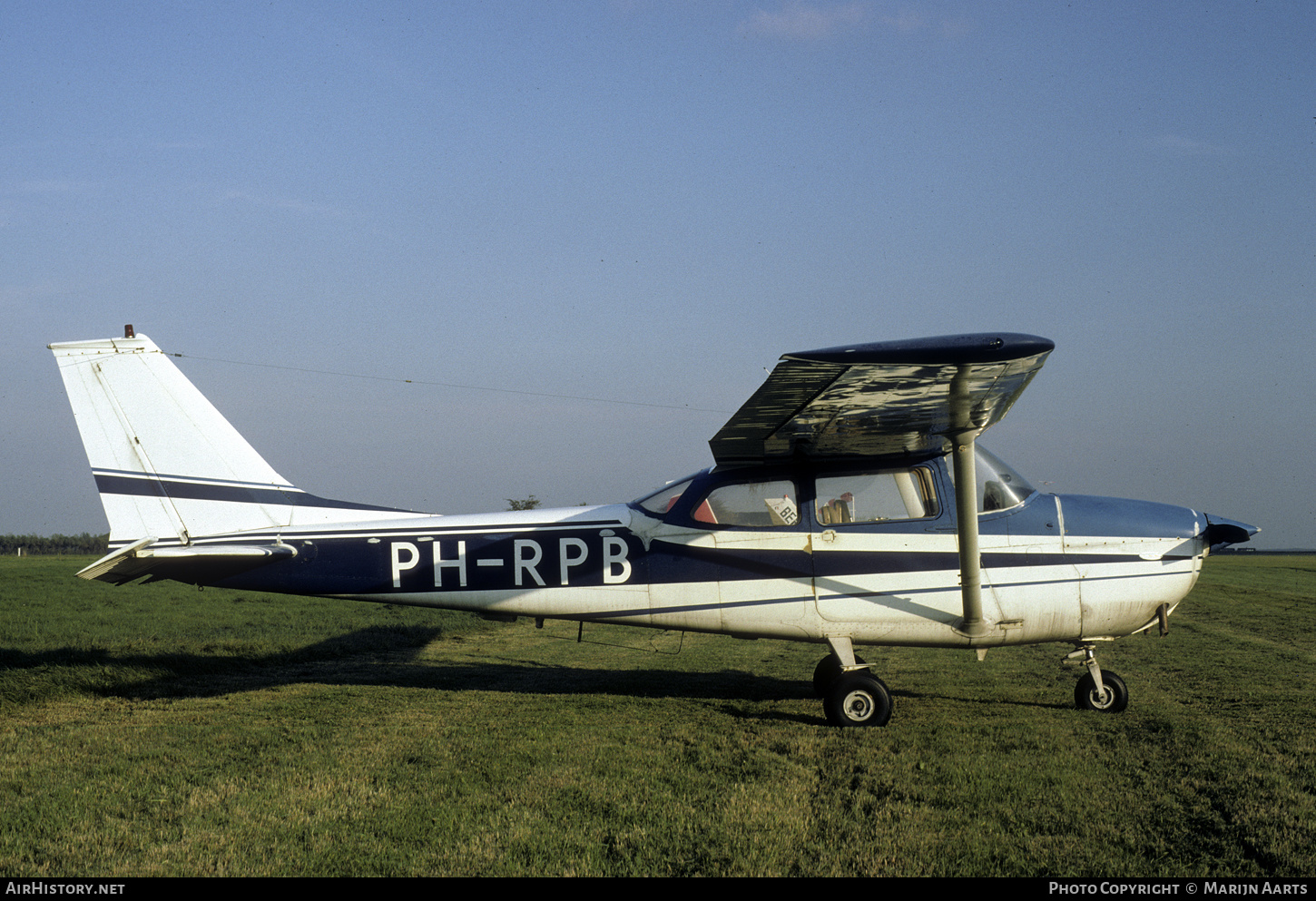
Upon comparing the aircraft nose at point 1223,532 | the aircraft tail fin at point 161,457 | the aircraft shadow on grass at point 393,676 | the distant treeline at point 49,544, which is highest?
the aircraft tail fin at point 161,457

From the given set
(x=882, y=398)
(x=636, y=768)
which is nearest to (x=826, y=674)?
Answer: (x=882, y=398)

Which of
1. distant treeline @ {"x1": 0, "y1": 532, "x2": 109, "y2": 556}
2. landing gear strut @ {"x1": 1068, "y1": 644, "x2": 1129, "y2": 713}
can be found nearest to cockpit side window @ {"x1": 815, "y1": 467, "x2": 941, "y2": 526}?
landing gear strut @ {"x1": 1068, "y1": 644, "x2": 1129, "y2": 713}

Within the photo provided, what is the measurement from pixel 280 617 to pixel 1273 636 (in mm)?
17152

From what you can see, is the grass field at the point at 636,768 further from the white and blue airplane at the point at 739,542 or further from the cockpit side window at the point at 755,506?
the cockpit side window at the point at 755,506

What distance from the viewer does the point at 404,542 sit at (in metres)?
8.79

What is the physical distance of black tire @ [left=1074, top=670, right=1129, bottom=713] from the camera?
7.95 m

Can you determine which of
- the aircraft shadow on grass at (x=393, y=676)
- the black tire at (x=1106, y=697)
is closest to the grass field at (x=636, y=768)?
the aircraft shadow on grass at (x=393, y=676)

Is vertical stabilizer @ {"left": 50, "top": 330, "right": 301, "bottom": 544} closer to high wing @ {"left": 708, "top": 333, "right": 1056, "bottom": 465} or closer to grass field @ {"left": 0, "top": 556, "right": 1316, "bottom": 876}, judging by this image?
grass field @ {"left": 0, "top": 556, "right": 1316, "bottom": 876}

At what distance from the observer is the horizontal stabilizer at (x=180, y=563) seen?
27.0 ft

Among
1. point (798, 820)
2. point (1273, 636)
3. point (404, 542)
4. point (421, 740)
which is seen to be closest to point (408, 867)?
point (798, 820)

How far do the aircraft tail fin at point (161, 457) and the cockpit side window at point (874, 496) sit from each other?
14.6 ft

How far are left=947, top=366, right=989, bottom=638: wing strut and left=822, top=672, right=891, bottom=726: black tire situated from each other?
1.11 meters

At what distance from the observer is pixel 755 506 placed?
8.51 meters
